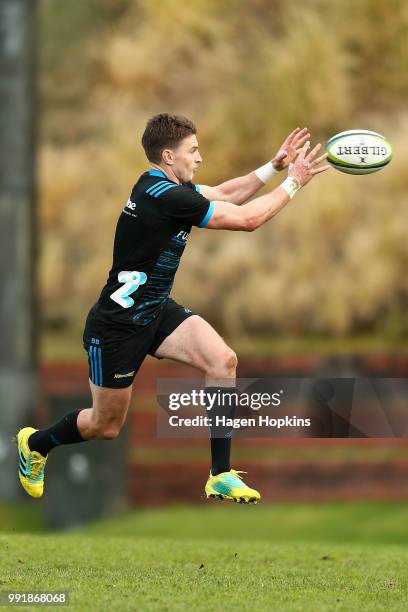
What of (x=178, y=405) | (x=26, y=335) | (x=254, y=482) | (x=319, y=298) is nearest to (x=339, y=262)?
(x=319, y=298)

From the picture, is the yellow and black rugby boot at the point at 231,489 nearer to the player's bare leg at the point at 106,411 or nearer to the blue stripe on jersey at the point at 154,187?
the player's bare leg at the point at 106,411

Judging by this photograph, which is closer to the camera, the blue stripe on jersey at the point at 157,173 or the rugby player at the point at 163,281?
the rugby player at the point at 163,281

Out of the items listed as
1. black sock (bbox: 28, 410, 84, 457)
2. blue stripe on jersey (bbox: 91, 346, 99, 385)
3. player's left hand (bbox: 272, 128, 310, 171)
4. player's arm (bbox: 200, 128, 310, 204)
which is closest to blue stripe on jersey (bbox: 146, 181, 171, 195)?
player's arm (bbox: 200, 128, 310, 204)

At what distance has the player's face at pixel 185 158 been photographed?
28.2 feet

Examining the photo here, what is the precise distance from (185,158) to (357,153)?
126 cm

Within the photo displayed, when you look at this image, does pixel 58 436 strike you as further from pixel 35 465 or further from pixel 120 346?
pixel 120 346

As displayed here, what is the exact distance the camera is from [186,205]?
27.4 ft

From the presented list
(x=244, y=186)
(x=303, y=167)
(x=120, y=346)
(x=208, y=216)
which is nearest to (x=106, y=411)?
(x=120, y=346)

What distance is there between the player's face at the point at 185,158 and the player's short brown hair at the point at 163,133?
0.04 m

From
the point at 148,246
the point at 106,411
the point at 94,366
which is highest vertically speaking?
the point at 148,246

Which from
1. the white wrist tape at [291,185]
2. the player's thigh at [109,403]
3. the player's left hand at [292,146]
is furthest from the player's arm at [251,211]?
the player's thigh at [109,403]

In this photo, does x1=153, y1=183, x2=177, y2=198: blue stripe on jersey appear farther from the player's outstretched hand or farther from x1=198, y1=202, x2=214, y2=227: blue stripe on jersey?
the player's outstretched hand

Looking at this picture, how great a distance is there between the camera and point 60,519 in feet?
57.4

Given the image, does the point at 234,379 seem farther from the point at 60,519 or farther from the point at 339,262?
the point at 339,262
